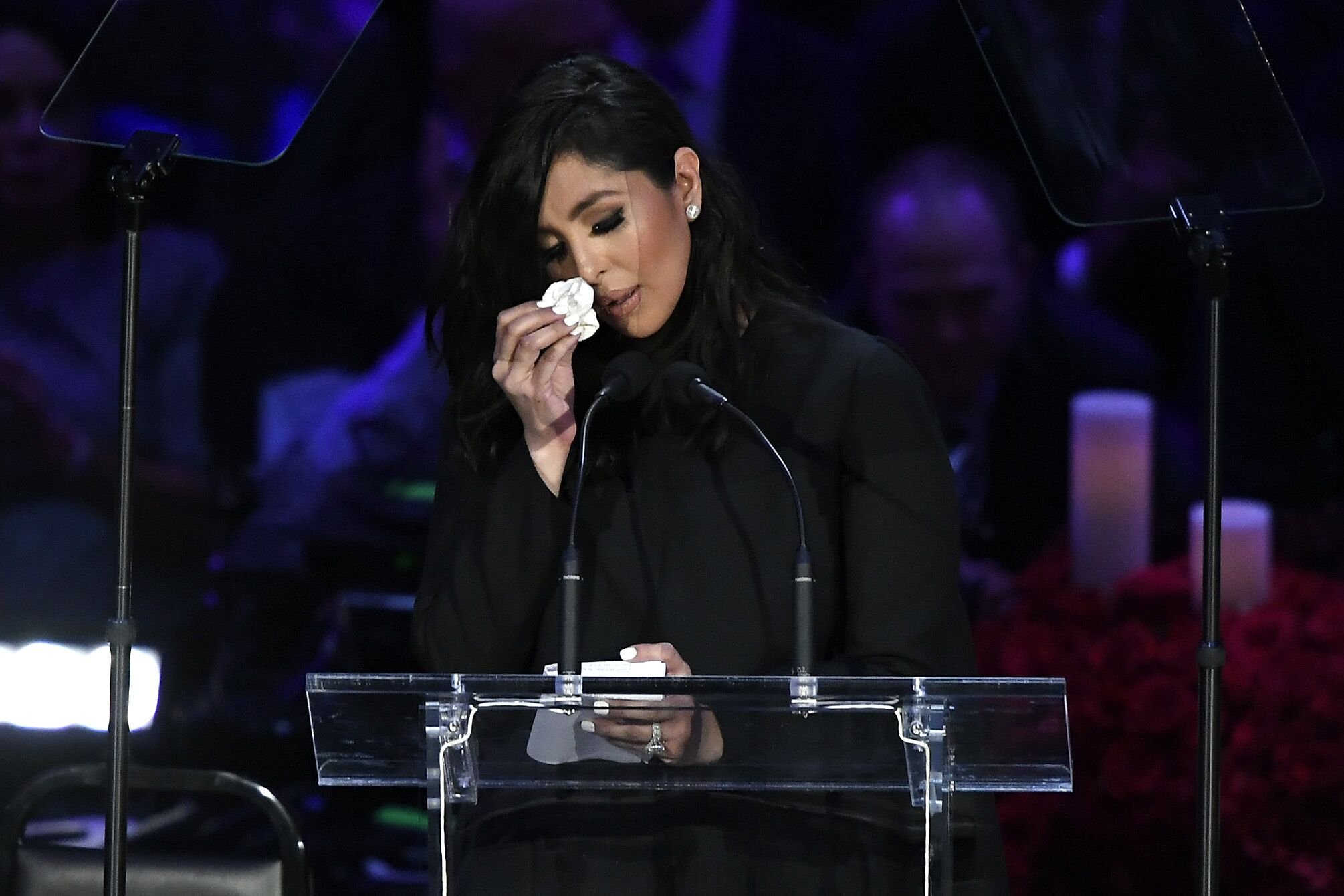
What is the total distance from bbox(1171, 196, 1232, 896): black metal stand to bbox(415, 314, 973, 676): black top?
281 mm

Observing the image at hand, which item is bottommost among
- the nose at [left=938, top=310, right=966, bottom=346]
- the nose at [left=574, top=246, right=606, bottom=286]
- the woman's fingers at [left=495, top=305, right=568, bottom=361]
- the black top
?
the black top

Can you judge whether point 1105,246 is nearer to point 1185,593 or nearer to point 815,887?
point 1185,593

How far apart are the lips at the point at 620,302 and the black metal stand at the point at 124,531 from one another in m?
0.53

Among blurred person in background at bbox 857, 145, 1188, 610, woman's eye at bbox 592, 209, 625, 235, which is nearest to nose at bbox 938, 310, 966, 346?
blurred person in background at bbox 857, 145, 1188, 610

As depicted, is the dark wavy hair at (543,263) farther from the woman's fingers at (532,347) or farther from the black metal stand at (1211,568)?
the black metal stand at (1211,568)

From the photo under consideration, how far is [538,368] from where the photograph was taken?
2062 mm

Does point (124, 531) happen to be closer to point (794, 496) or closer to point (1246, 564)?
point (794, 496)

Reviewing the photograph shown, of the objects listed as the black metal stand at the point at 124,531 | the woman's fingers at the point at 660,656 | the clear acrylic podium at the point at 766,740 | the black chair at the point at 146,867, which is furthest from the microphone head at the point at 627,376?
the black chair at the point at 146,867

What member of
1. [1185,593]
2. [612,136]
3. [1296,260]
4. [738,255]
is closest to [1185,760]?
[1185,593]

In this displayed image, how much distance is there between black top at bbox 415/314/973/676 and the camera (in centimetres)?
206

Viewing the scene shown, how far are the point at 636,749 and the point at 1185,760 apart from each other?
1946mm

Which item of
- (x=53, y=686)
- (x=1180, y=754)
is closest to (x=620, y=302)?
(x=1180, y=754)

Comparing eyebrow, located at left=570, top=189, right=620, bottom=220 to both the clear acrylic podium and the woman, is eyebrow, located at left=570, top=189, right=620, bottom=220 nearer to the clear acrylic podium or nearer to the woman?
the woman

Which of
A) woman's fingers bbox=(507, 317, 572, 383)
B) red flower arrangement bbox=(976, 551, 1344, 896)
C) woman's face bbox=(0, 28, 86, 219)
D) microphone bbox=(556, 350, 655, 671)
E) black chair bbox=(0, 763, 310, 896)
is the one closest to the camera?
microphone bbox=(556, 350, 655, 671)
